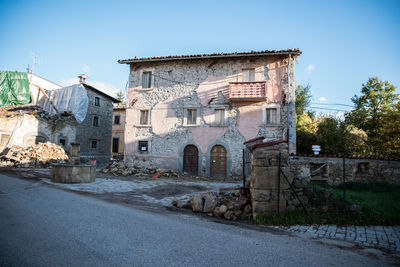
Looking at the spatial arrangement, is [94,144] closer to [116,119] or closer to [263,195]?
[116,119]

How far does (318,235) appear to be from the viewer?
4.54 meters

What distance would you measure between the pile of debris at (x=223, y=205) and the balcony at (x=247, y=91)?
870 cm

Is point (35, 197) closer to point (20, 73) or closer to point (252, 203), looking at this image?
point (252, 203)

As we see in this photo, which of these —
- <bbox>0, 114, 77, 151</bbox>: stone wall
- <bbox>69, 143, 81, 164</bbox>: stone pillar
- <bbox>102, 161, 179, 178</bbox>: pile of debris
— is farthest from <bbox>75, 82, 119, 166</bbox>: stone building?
<bbox>69, 143, 81, 164</bbox>: stone pillar

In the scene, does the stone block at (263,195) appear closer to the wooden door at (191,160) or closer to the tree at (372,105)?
the wooden door at (191,160)

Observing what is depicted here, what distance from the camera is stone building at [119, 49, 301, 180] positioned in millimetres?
14508

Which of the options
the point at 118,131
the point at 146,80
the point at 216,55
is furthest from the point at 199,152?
the point at 118,131

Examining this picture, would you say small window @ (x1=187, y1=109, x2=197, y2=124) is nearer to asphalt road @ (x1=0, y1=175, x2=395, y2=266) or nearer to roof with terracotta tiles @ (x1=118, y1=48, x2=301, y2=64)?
roof with terracotta tiles @ (x1=118, y1=48, x2=301, y2=64)

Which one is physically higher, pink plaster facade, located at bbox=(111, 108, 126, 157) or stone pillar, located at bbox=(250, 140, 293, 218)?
pink plaster facade, located at bbox=(111, 108, 126, 157)

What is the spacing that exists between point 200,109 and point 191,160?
12.4 feet

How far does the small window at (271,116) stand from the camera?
47.7 feet

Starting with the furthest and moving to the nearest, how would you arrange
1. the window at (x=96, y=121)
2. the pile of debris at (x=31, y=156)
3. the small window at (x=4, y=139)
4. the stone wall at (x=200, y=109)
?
1. the window at (x=96, y=121)
2. the small window at (x=4, y=139)
3. the pile of debris at (x=31, y=156)
4. the stone wall at (x=200, y=109)

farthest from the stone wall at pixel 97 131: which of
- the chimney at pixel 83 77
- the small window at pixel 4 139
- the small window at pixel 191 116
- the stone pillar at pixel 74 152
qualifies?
the small window at pixel 191 116

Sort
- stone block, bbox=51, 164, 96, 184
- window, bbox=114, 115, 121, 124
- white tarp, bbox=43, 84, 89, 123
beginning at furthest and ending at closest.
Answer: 1. window, bbox=114, 115, 121, 124
2. white tarp, bbox=43, 84, 89, 123
3. stone block, bbox=51, 164, 96, 184
